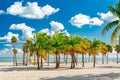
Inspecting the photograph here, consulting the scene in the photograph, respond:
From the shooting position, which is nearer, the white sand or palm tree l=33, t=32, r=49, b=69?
the white sand

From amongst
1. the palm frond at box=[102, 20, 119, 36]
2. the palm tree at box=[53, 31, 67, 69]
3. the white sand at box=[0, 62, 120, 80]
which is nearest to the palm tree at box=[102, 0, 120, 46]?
the palm frond at box=[102, 20, 119, 36]

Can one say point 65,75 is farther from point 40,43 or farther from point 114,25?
point 40,43

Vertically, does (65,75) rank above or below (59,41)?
below

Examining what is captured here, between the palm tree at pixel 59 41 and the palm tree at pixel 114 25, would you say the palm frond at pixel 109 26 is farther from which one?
the palm tree at pixel 59 41

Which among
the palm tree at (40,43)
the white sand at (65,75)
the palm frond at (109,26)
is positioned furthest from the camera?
the palm tree at (40,43)

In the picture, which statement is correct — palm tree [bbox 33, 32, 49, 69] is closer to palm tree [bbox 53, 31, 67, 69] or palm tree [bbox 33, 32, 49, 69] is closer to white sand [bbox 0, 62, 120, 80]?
palm tree [bbox 53, 31, 67, 69]

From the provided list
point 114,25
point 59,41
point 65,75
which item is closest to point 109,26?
point 114,25

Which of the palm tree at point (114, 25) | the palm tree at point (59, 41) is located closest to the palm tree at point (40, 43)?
the palm tree at point (59, 41)

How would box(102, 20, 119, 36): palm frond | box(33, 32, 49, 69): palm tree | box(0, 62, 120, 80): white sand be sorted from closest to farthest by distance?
box(0, 62, 120, 80): white sand, box(102, 20, 119, 36): palm frond, box(33, 32, 49, 69): palm tree

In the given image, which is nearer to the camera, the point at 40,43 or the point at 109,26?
the point at 109,26

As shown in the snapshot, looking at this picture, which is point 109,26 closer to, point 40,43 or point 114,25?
point 114,25

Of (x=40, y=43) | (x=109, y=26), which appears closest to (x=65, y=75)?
(x=109, y=26)

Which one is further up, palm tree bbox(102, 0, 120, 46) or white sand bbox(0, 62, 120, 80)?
palm tree bbox(102, 0, 120, 46)

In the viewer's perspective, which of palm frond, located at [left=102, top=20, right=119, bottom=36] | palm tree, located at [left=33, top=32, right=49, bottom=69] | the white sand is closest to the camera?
the white sand
